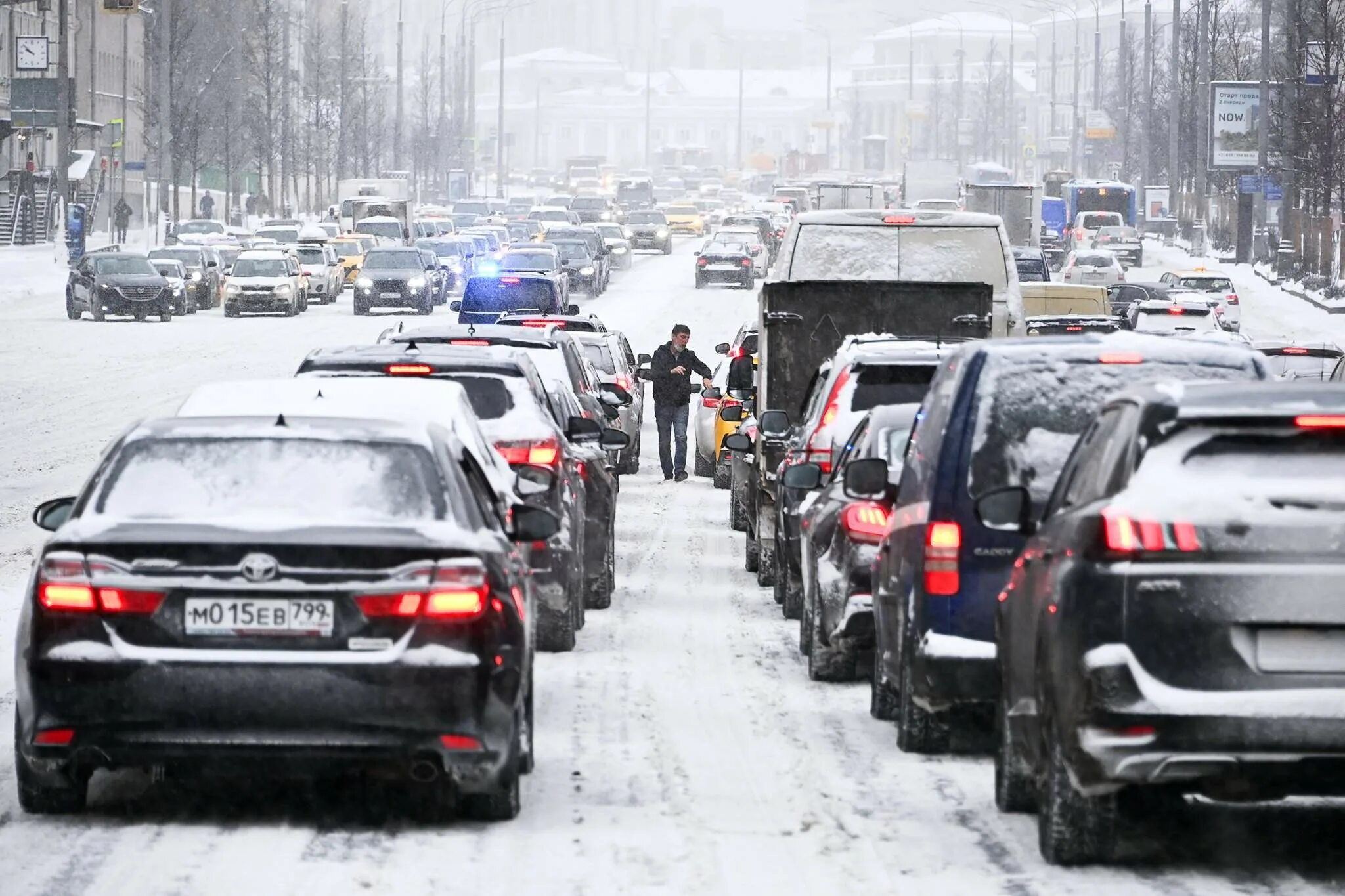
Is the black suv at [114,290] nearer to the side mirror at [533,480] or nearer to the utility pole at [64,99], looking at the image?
the utility pole at [64,99]

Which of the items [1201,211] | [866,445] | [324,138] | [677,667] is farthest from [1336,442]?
[324,138]

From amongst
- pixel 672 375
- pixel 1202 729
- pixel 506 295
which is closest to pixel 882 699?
pixel 1202 729

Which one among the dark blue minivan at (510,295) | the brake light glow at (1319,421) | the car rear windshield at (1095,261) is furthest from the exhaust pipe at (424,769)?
the car rear windshield at (1095,261)

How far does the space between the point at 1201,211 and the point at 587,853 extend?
91289 mm

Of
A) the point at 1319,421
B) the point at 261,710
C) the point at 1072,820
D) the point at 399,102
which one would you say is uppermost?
the point at 399,102

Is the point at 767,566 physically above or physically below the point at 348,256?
below

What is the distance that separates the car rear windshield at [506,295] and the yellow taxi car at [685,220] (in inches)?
2729

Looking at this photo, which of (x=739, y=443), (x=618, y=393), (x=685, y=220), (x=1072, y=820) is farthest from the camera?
(x=685, y=220)

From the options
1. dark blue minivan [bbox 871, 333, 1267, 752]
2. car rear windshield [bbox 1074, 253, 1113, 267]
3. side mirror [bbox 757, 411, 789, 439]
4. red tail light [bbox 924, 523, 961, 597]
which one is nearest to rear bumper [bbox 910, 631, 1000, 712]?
dark blue minivan [bbox 871, 333, 1267, 752]

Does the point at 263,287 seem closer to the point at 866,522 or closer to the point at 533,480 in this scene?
the point at 533,480

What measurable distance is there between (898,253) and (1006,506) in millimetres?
13644

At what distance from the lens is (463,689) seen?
8.23m

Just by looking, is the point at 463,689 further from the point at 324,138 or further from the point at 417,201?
the point at 417,201

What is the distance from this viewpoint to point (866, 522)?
468 inches
